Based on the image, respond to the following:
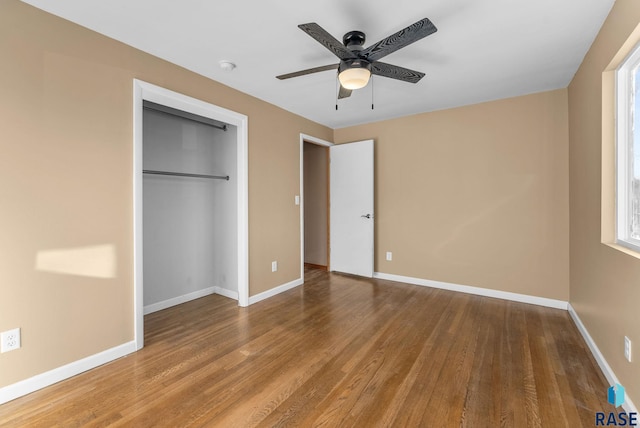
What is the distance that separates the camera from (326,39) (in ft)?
5.58

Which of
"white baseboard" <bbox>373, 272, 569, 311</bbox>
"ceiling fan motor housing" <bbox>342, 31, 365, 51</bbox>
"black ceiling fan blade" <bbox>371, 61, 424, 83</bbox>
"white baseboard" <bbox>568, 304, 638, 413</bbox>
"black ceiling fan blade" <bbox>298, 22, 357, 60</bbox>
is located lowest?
"white baseboard" <bbox>568, 304, 638, 413</bbox>

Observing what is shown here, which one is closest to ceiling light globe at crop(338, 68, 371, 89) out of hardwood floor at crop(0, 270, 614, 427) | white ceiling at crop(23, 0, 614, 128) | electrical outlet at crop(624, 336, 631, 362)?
white ceiling at crop(23, 0, 614, 128)

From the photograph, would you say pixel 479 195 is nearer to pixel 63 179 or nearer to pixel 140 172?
pixel 140 172

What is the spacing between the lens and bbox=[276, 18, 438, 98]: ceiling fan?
162 cm

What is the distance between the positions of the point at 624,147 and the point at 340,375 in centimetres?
243

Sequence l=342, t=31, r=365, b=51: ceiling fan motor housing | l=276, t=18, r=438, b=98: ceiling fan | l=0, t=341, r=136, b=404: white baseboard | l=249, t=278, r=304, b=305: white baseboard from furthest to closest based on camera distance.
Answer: l=249, t=278, r=304, b=305: white baseboard < l=342, t=31, r=365, b=51: ceiling fan motor housing < l=0, t=341, r=136, b=404: white baseboard < l=276, t=18, r=438, b=98: ceiling fan

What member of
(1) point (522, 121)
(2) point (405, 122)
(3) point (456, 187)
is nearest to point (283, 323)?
(3) point (456, 187)

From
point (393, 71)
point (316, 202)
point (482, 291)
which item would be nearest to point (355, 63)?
point (393, 71)

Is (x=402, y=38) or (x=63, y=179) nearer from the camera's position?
(x=402, y=38)

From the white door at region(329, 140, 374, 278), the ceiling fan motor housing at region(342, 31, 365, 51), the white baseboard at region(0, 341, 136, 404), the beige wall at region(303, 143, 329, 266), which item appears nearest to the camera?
the white baseboard at region(0, 341, 136, 404)

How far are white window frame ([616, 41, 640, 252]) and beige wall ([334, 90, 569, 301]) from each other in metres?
1.37

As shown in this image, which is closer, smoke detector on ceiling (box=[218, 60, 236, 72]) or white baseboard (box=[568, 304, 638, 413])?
white baseboard (box=[568, 304, 638, 413])

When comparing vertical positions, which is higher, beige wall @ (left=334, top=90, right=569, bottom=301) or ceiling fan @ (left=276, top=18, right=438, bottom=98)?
ceiling fan @ (left=276, top=18, right=438, bottom=98)

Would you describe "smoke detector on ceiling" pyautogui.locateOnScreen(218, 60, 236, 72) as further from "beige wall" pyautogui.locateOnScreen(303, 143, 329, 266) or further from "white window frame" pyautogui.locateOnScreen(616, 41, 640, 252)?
"white window frame" pyautogui.locateOnScreen(616, 41, 640, 252)
